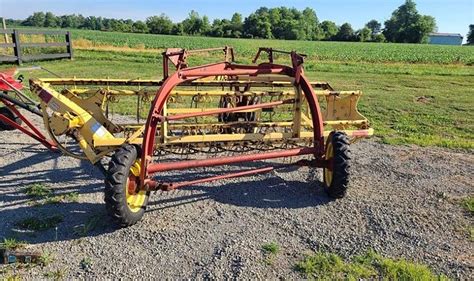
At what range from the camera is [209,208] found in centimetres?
461

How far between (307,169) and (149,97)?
7.93ft

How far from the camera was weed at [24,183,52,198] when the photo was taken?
4842mm

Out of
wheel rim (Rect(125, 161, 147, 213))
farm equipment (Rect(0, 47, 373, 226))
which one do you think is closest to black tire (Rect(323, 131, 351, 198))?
farm equipment (Rect(0, 47, 373, 226))

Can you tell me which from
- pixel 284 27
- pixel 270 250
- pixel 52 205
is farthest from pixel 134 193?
pixel 284 27

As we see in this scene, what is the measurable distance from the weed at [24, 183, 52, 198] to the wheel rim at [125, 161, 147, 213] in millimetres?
1324

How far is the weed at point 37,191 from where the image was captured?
15.9 ft

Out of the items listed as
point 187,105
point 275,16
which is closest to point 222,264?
point 187,105

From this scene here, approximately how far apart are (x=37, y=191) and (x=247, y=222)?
2.46 meters

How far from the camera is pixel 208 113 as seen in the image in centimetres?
455

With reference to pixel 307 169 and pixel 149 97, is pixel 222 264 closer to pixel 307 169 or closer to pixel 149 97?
pixel 307 169

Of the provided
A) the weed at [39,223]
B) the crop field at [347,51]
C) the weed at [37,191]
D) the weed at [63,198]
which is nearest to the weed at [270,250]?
the weed at [39,223]

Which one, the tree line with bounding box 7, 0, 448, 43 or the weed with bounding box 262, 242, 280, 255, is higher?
the tree line with bounding box 7, 0, 448, 43

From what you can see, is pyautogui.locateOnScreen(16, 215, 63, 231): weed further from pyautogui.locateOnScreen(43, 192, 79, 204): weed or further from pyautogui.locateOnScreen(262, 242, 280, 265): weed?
pyautogui.locateOnScreen(262, 242, 280, 265): weed

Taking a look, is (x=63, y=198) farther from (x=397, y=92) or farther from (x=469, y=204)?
(x=397, y=92)
